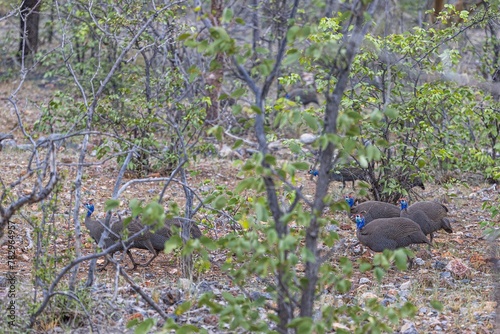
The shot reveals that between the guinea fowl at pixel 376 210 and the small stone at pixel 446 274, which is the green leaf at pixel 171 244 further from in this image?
the guinea fowl at pixel 376 210

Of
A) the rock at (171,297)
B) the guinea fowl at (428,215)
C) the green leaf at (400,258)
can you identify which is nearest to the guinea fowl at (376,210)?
the guinea fowl at (428,215)

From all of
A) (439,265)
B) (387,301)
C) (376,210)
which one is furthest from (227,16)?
(376,210)

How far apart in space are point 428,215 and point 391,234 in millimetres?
877

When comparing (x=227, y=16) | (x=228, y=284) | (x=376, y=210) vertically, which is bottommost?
(x=228, y=284)

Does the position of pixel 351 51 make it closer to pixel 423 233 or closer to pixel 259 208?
pixel 259 208

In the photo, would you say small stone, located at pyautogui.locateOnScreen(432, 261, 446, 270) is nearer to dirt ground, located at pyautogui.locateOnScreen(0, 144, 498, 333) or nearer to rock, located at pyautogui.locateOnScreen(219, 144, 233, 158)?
dirt ground, located at pyautogui.locateOnScreen(0, 144, 498, 333)

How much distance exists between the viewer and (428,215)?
736 centimetres

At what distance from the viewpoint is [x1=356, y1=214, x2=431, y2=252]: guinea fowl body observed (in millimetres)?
6633

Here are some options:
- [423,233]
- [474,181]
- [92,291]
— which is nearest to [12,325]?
[92,291]

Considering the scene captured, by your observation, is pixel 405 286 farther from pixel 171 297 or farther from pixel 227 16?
pixel 227 16

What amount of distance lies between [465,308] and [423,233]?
5.03ft

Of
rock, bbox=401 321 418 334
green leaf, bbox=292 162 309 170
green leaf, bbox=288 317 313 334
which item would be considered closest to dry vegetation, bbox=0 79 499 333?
rock, bbox=401 321 418 334

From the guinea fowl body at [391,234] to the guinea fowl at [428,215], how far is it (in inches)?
19.2

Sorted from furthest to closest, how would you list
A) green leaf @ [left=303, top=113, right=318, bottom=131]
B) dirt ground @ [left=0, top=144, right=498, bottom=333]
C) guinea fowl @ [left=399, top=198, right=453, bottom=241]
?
guinea fowl @ [left=399, top=198, right=453, bottom=241]
dirt ground @ [left=0, top=144, right=498, bottom=333]
green leaf @ [left=303, top=113, right=318, bottom=131]
